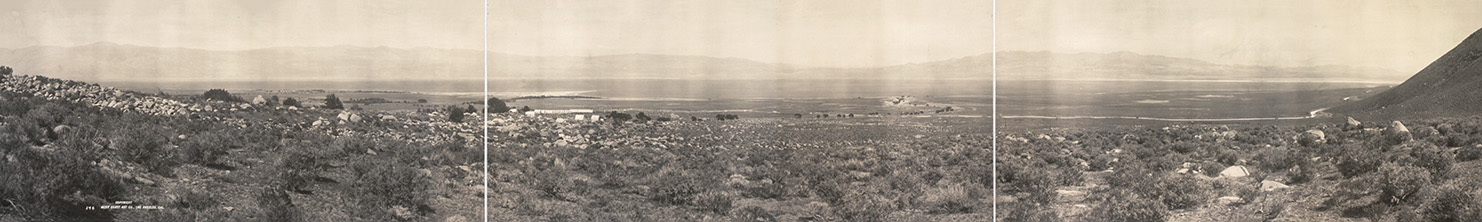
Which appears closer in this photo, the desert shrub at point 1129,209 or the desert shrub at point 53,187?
the desert shrub at point 53,187

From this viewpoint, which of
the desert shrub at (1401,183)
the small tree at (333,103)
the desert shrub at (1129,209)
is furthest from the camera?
the small tree at (333,103)

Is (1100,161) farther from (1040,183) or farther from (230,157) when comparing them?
(230,157)

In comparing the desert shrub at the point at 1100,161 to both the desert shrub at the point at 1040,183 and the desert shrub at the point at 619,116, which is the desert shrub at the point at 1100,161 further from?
the desert shrub at the point at 619,116

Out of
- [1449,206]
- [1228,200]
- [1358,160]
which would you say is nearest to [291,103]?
[1228,200]

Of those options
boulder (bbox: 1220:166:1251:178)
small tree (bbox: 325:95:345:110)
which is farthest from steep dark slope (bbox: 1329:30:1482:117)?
small tree (bbox: 325:95:345:110)

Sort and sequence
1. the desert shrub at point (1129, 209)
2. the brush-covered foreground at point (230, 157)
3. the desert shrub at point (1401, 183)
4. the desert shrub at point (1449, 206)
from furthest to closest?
the brush-covered foreground at point (230, 157)
the desert shrub at point (1129, 209)
the desert shrub at point (1401, 183)
the desert shrub at point (1449, 206)

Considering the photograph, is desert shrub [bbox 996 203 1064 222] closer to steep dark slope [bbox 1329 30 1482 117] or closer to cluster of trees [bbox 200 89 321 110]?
steep dark slope [bbox 1329 30 1482 117]

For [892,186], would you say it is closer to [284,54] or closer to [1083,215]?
[1083,215]

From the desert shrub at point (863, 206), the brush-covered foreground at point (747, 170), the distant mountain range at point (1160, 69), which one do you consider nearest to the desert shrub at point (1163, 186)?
the distant mountain range at point (1160, 69)
